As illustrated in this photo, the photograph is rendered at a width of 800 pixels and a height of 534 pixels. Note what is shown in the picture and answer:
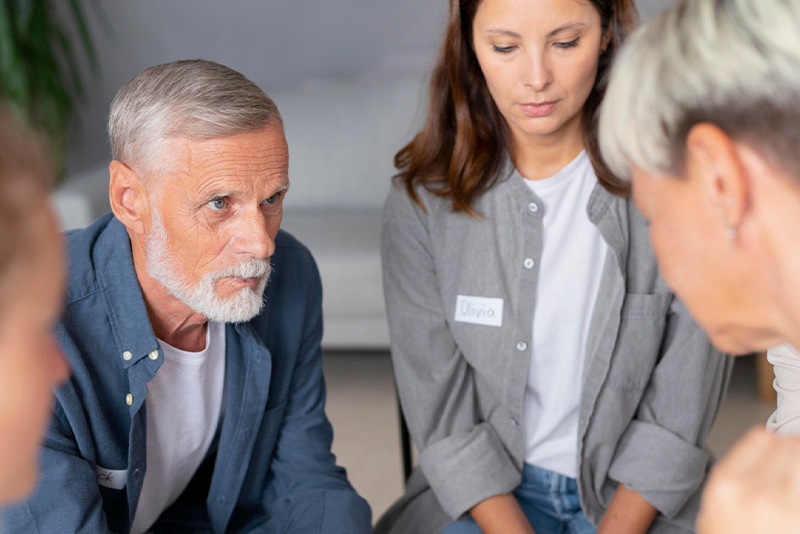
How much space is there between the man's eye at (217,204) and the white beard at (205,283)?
0.28 ft

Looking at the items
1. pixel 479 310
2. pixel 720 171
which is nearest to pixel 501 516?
pixel 479 310

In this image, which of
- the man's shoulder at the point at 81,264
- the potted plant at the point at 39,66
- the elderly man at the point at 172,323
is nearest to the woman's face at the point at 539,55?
the elderly man at the point at 172,323

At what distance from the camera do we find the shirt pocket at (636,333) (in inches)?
61.4

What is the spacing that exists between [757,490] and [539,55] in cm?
89

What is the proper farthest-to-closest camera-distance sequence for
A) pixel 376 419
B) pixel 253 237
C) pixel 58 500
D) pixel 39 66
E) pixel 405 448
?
pixel 39 66 < pixel 376 419 < pixel 405 448 < pixel 253 237 < pixel 58 500

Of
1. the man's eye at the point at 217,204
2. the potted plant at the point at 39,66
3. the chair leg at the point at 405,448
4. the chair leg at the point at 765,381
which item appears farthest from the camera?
the potted plant at the point at 39,66

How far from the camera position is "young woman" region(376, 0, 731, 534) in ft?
5.08

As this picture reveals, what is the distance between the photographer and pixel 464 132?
164 centimetres

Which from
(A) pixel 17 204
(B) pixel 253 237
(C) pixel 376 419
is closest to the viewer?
(A) pixel 17 204

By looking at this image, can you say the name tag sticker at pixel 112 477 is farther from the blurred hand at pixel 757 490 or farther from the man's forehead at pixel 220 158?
the blurred hand at pixel 757 490

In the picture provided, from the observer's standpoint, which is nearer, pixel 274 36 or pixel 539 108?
pixel 539 108

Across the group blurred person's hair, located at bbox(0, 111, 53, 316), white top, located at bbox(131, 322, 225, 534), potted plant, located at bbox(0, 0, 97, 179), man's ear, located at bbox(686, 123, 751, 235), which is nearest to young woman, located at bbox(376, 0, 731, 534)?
white top, located at bbox(131, 322, 225, 534)

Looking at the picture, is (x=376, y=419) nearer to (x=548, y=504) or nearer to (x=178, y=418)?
(x=548, y=504)

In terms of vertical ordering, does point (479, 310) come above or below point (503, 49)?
below
